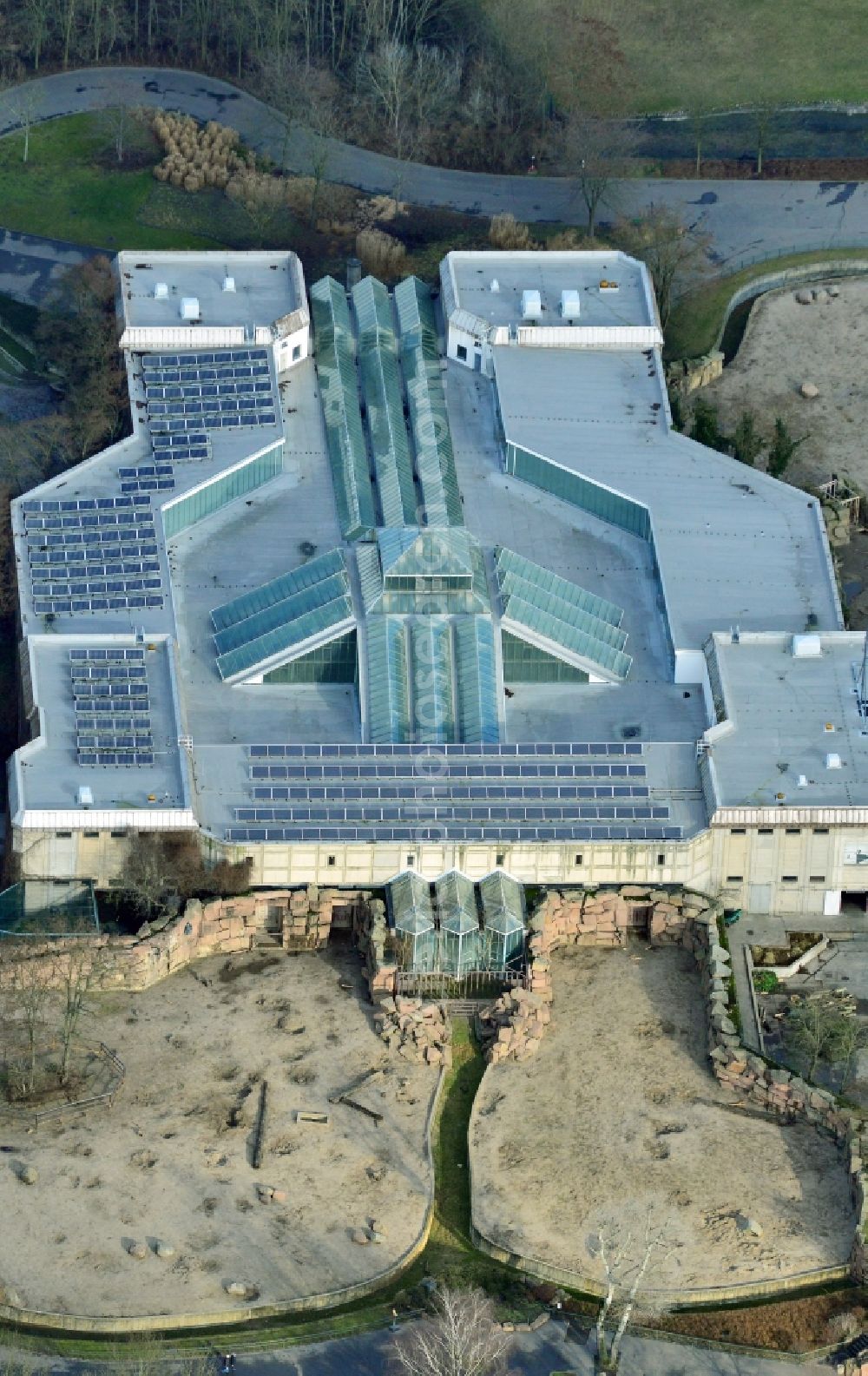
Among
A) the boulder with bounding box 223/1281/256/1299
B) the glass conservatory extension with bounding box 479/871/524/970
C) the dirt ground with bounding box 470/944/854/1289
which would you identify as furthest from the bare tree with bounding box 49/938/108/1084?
the dirt ground with bounding box 470/944/854/1289

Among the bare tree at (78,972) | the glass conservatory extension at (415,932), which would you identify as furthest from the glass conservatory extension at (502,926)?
the bare tree at (78,972)

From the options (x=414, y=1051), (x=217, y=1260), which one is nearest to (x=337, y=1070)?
(x=414, y=1051)

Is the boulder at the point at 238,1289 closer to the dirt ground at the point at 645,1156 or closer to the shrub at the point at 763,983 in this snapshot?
the dirt ground at the point at 645,1156

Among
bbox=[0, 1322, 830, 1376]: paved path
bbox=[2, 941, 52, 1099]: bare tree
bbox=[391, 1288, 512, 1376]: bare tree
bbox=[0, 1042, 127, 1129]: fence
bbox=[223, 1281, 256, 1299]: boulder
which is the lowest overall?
bbox=[0, 1322, 830, 1376]: paved path

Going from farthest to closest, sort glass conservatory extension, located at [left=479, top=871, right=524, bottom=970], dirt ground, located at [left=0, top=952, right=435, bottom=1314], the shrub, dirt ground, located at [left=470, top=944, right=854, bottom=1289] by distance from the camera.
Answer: the shrub, glass conservatory extension, located at [left=479, top=871, right=524, bottom=970], dirt ground, located at [left=470, top=944, right=854, bottom=1289], dirt ground, located at [left=0, top=952, right=435, bottom=1314]

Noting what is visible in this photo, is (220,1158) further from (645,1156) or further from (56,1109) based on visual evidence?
(645,1156)

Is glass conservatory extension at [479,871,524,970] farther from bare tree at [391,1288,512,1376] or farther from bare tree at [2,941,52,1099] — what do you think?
bare tree at [2,941,52,1099]
